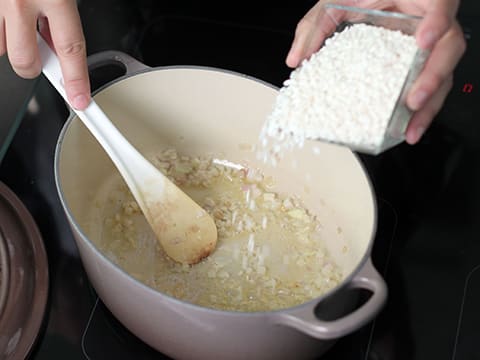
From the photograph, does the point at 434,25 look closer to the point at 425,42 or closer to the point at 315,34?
the point at 425,42

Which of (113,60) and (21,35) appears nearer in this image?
(21,35)

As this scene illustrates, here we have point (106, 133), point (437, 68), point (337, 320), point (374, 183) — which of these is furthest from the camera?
point (374, 183)

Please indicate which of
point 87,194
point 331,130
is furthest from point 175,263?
point 331,130

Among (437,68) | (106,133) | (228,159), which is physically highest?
(437,68)

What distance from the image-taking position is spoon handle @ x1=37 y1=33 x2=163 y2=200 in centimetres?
82

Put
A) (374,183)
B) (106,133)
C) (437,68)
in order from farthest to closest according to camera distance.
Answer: (374,183)
(106,133)
(437,68)

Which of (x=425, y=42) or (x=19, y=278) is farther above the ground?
(x=425, y=42)

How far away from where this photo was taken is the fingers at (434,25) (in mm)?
687

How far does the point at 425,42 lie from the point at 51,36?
1.47ft

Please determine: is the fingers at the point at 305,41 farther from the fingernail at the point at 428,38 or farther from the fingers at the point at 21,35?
the fingers at the point at 21,35

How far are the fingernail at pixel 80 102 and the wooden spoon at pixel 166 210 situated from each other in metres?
0.07

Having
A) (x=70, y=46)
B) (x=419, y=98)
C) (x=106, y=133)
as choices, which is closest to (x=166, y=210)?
(x=106, y=133)

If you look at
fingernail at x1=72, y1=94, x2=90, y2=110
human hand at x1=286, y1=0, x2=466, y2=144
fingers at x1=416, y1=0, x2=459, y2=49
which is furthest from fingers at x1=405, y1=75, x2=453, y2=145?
fingernail at x1=72, y1=94, x2=90, y2=110

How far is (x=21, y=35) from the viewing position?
0.74m
